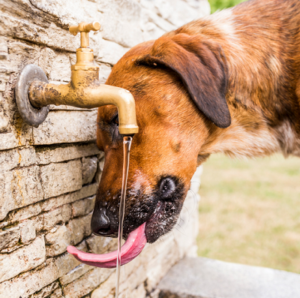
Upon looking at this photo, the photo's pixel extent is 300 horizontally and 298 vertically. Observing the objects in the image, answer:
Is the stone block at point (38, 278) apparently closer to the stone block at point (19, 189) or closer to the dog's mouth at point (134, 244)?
the dog's mouth at point (134, 244)

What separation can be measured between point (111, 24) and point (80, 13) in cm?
34

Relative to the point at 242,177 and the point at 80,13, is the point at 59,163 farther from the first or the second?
the point at 242,177

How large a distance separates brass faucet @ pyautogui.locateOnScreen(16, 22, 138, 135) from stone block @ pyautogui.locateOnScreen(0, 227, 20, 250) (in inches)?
17.6

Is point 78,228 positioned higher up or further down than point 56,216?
further down

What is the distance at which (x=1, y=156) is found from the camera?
131cm

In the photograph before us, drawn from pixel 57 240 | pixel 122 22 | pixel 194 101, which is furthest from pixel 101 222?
pixel 122 22

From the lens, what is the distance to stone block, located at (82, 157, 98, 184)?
187 centimetres

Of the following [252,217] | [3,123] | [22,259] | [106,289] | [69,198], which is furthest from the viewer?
[252,217]

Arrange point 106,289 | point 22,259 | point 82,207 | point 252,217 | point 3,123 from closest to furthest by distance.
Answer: point 3,123 < point 22,259 < point 82,207 < point 106,289 < point 252,217

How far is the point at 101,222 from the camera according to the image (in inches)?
61.9

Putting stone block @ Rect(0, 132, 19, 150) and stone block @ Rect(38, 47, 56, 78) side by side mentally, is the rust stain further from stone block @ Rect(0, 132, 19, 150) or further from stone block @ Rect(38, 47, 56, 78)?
stone block @ Rect(38, 47, 56, 78)

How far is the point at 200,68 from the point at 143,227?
84cm

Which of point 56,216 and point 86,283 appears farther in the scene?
point 86,283

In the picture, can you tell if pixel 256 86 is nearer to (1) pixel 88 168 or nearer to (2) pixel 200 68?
(2) pixel 200 68
